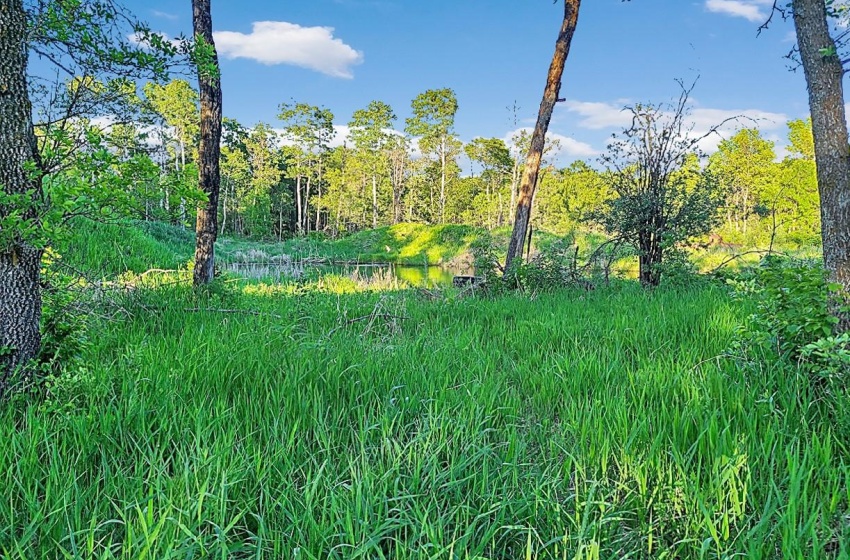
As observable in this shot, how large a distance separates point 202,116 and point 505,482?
5958mm

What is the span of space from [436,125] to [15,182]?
43933 millimetres

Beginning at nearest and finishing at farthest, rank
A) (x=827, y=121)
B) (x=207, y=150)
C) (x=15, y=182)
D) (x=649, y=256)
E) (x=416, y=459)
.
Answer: (x=416, y=459) → (x=15, y=182) → (x=827, y=121) → (x=207, y=150) → (x=649, y=256)

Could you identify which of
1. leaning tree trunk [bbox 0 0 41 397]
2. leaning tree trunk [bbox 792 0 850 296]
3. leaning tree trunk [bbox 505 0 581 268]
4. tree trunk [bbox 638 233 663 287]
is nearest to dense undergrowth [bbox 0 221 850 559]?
leaning tree trunk [bbox 0 0 41 397]

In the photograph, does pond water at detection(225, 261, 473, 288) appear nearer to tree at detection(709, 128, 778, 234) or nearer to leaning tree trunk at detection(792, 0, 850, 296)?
leaning tree trunk at detection(792, 0, 850, 296)

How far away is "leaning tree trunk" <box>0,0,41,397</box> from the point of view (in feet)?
7.32

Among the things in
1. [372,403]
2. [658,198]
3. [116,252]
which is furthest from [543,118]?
[116,252]

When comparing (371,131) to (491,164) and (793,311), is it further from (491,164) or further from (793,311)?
(793,311)

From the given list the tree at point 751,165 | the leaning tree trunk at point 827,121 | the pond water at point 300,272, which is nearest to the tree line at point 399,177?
the tree at point 751,165

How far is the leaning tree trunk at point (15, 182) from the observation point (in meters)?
2.23

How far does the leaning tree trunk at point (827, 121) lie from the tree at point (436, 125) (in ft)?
133

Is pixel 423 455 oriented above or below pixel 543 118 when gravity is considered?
below

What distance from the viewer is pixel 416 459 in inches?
70.6

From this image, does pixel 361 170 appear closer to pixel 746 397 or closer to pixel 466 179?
pixel 466 179

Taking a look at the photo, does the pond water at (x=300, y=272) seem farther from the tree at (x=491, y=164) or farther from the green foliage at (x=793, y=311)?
the tree at (x=491, y=164)
